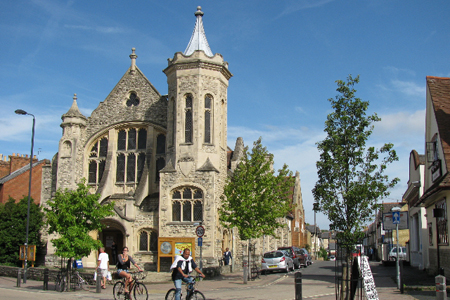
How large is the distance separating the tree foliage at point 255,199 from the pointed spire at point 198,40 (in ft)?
29.9

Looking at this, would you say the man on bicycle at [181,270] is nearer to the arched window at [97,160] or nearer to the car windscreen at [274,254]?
the car windscreen at [274,254]

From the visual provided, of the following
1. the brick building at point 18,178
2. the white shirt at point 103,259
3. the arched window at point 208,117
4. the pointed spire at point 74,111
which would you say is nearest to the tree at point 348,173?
the white shirt at point 103,259

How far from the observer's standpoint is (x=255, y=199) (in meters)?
24.3

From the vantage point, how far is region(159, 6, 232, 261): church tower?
90.4 ft

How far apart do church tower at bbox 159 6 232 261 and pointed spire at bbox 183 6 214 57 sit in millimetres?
696

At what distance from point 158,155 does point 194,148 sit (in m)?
4.21

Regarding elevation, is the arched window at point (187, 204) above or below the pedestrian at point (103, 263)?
above

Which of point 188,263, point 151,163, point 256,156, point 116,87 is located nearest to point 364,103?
point 188,263

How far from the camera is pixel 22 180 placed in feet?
144

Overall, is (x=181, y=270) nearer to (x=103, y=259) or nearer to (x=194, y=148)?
(x=103, y=259)

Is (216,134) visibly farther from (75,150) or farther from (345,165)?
(345,165)

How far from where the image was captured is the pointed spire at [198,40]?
31.2 metres

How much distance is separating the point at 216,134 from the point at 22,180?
939 inches

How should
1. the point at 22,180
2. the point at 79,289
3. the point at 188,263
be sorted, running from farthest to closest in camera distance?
Result: the point at 22,180 < the point at 79,289 < the point at 188,263
